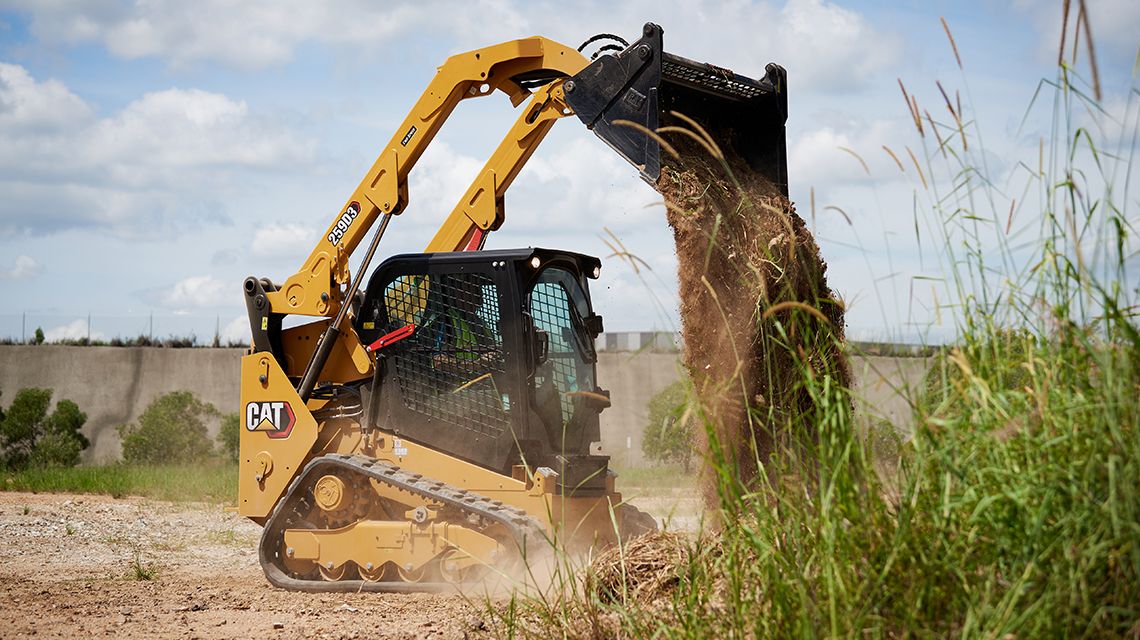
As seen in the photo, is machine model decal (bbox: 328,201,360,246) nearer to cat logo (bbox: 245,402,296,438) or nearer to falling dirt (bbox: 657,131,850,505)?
cat logo (bbox: 245,402,296,438)

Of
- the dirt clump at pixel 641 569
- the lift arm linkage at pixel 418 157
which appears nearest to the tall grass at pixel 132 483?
Result: the lift arm linkage at pixel 418 157

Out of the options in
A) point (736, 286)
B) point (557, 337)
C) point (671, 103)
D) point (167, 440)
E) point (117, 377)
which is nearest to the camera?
point (736, 286)

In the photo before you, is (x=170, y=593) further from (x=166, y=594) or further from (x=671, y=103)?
(x=671, y=103)

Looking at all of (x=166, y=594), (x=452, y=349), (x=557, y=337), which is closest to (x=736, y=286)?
(x=557, y=337)

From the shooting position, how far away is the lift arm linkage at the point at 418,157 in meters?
7.68

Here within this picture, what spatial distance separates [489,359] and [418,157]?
1.66m

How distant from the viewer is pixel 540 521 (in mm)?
7016

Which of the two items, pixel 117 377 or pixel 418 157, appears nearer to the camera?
pixel 418 157

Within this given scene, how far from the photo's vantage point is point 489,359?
24.1 ft

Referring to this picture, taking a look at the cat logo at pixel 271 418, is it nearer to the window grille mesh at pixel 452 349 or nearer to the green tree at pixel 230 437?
the window grille mesh at pixel 452 349

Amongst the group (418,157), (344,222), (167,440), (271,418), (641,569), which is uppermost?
(418,157)

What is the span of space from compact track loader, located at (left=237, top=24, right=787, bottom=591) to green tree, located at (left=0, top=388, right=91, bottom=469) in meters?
11.9

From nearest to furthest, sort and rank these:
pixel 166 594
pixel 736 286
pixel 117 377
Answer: pixel 736 286
pixel 166 594
pixel 117 377

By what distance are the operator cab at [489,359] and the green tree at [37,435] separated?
1273cm
